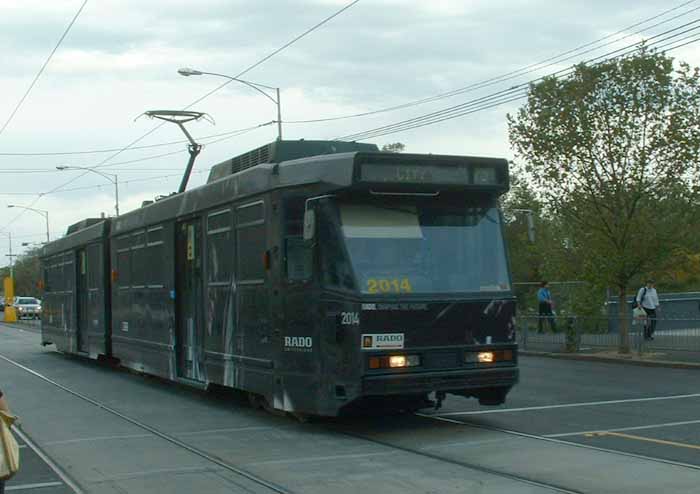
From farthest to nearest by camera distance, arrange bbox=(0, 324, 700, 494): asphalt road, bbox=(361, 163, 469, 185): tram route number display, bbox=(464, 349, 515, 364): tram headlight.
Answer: bbox=(464, 349, 515, 364): tram headlight → bbox=(361, 163, 469, 185): tram route number display → bbox=(0, 324, 700, 494): asphalt road

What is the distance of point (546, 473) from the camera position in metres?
8.73

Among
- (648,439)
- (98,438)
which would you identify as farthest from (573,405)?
(98,438)

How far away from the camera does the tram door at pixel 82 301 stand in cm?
2338

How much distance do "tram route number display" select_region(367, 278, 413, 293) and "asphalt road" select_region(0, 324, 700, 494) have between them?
1.62 m

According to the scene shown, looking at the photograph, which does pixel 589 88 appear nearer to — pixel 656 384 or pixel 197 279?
pixel 656 384

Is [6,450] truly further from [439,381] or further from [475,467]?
[439,381]

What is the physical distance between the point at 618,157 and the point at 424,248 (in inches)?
518

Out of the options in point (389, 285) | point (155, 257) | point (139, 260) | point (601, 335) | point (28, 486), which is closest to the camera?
point (28, 486)

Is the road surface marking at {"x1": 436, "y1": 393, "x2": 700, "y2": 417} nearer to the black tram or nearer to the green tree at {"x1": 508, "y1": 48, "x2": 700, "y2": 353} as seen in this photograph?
the black tram

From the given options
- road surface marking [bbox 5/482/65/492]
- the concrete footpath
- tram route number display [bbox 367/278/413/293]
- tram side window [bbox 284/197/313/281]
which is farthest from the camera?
the concrete footpath

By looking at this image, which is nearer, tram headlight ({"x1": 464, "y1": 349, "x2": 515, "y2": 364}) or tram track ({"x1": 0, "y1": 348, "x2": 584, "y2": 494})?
tram track ({"x1": 0, "y1": 348, "x2": 584, "y2": 494})

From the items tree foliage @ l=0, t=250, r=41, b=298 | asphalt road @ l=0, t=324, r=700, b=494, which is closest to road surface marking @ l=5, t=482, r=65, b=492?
asphalt road @ l=0, t=324, r=700, b=494

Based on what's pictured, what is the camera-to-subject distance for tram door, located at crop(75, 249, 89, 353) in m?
23.4

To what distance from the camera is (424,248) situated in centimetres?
1105
